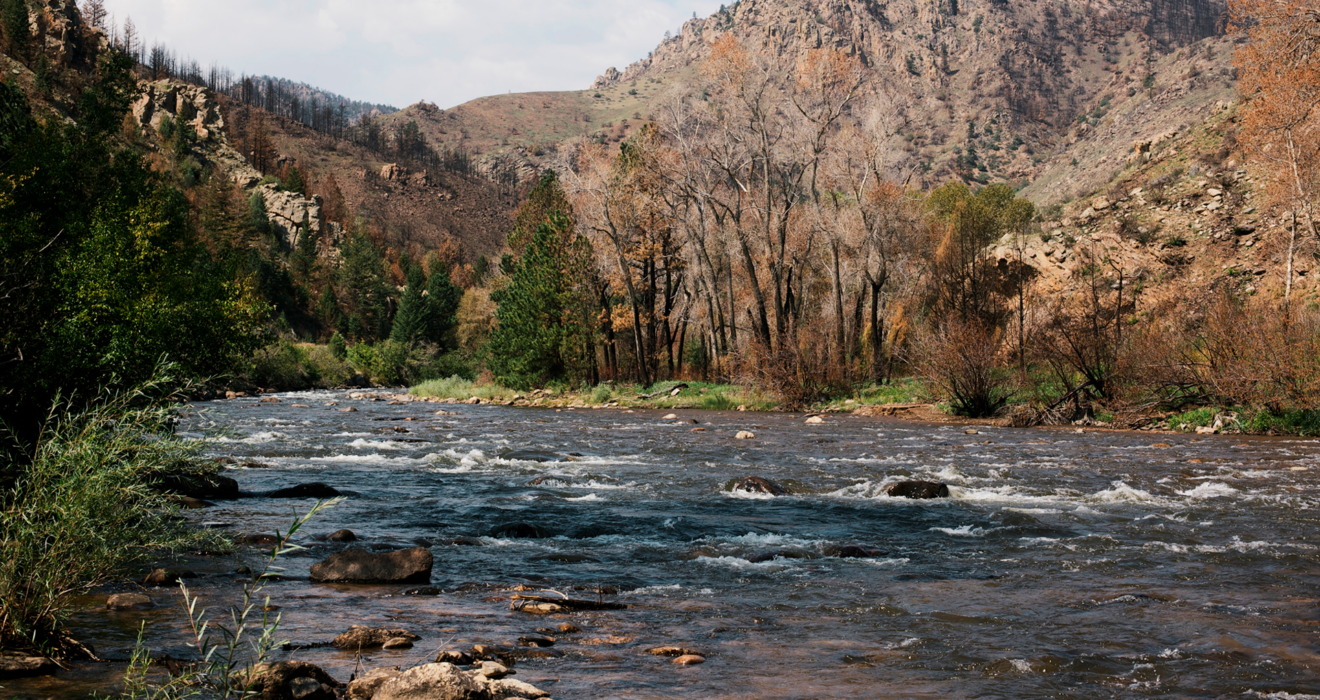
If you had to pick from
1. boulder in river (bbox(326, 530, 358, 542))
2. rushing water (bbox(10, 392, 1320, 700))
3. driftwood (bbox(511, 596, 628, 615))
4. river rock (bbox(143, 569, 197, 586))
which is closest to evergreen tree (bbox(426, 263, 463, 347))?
rushing water (bbox(10, 392, 1320, 700))

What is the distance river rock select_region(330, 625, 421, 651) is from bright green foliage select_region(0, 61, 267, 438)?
2542 mm

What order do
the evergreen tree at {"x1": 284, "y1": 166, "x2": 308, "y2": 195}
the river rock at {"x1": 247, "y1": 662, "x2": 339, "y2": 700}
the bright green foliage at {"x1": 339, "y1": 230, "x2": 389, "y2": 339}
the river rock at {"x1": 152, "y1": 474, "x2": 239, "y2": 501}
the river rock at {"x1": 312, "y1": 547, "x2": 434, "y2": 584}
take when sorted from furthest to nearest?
1. the evergreen tree at {"x1": 284, "y1": 166, "x2": 308, "y2": 195}
2. the bright green foliage at {"x1": 339, "y1": 230, "x2": 389, "y2": 339}
3. the river rock at {"x1": 152, "y1": 474, "x2": 239, "y2": 501}
4. the river rock at {"x1": 312, "y1": 547, "x2": 434, "y2": 584}
5. the river rock at {"x1": 247, "y1": 662, "x2": 339, "y2": 700}

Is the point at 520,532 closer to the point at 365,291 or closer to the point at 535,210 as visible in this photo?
the point at 535,210

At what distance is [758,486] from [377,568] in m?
6.72

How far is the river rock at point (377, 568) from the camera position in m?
7.16

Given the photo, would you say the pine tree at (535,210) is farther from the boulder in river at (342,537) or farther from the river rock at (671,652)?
the river rock at (671,652)

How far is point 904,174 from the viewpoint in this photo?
35.5m

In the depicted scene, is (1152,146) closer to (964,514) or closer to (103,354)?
(964,514)

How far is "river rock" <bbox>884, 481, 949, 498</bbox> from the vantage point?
38.9ft

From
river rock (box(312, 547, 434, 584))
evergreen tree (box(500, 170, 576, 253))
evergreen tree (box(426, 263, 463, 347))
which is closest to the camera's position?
river rock (box(312, 547, 434, 584))

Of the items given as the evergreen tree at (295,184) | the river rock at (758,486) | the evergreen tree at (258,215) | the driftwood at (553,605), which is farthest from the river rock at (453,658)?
the evergreen tree at (295,184)

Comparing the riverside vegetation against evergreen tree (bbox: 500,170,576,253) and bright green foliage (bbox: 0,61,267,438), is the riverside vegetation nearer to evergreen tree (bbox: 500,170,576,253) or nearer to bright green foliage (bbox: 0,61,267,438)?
bright green foliage (bbox: 0,61,267,438)

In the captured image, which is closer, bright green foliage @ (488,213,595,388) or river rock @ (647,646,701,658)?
river rock @ (647,646,701,658)

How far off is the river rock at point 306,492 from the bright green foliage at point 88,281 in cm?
234
